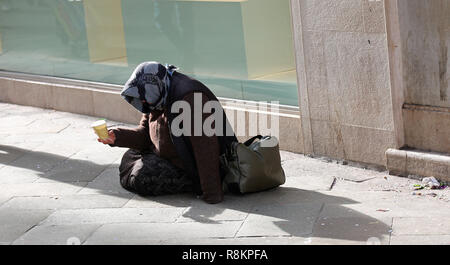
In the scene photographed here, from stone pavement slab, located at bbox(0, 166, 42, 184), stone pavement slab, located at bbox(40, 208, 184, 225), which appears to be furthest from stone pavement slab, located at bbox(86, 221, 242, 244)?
stone pavement slab, located at bbox(0, 166, 42, 184)

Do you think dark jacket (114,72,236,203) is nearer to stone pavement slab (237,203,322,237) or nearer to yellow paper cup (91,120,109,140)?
yellow paper cup (91,120,109,140)

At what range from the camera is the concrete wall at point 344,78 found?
6.42m

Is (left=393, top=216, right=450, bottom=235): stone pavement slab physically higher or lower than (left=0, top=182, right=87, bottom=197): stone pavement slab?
lower

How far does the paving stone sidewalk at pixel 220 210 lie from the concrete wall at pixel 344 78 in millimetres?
217

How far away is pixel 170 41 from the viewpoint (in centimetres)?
833

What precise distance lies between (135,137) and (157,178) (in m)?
0.39

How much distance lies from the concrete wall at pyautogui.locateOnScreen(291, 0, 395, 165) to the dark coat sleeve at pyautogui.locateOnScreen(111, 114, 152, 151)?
147 cm

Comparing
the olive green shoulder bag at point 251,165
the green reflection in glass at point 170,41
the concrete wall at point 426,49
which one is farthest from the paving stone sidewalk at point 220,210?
the green reflection in glass at point 170,41

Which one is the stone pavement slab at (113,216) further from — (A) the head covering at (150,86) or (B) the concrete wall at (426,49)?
(B) the concrete wall at (426,49)

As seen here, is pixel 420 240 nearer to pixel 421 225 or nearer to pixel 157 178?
pixel 421 225

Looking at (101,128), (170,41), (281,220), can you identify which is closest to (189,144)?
(101,128)

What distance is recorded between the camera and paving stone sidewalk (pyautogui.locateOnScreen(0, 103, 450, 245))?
534 cm

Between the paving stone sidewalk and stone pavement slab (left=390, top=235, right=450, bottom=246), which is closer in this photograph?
stone pavement slab (left=390, top=235, right=450, bottom=246)

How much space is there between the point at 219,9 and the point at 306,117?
4.54ft
